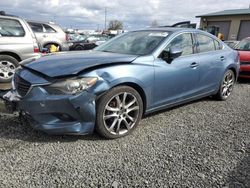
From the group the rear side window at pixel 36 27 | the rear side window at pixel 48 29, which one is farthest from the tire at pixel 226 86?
the rear side window at pixel 36 27

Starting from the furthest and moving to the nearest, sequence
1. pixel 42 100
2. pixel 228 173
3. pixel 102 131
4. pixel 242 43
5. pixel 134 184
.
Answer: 1. pixel 242 43
2. pixel 102 131
3. pixel 42 100
4. pixel 228 173
5. pixel 134 184

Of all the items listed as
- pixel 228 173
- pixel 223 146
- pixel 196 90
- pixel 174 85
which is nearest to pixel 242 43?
pixel 196 90

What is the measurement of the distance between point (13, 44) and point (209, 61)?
4421mm

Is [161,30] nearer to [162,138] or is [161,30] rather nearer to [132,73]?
[132,73]

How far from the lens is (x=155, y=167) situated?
8.71 feet

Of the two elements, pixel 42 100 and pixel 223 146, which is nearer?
pixel 42 100

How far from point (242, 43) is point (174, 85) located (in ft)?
19.0

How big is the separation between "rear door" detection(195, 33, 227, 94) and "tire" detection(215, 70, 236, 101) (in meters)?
0.28

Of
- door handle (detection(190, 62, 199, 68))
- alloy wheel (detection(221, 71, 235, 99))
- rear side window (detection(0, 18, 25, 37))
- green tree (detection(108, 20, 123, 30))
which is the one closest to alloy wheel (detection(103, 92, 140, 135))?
door handle (detection(190, 62, 199, 68))

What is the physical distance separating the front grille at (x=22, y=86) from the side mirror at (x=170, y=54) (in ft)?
6.26

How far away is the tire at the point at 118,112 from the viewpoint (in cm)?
305

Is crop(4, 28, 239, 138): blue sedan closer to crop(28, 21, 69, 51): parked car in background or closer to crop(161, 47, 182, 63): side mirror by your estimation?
crop(161, 47, 182, 63): side mirror

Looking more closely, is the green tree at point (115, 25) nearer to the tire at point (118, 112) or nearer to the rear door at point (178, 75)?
the rear door at point (178, 75)

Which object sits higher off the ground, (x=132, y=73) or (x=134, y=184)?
(x=132, y=73)
